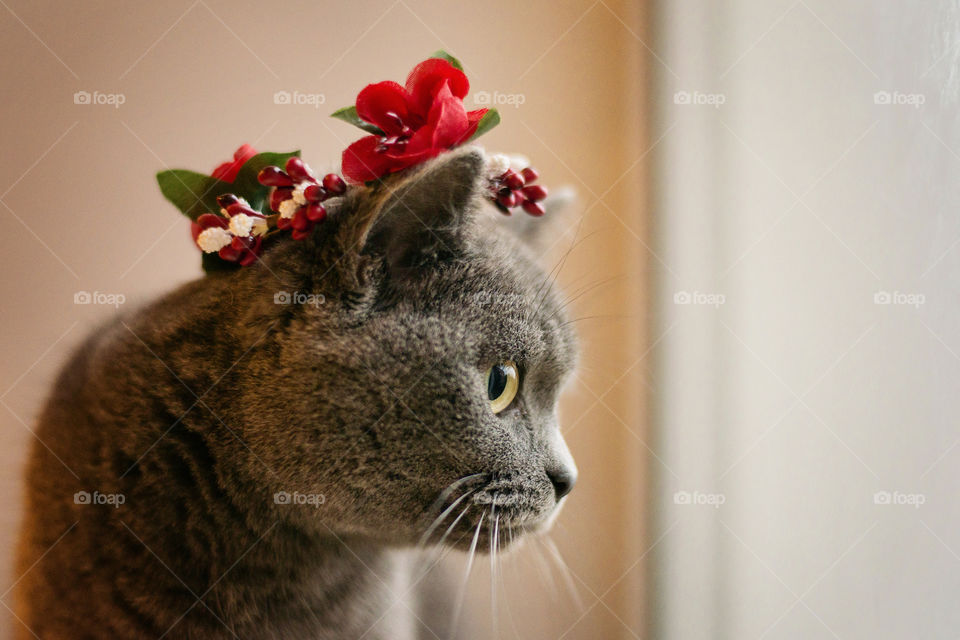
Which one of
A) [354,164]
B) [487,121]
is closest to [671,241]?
[487,121]

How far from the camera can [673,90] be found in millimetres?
1263

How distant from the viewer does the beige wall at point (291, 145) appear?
3.29 ft

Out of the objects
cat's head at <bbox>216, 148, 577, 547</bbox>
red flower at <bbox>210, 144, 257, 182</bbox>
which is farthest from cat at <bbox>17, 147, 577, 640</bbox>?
red flower at <bbox>210, 144, 257, 182</bbox>

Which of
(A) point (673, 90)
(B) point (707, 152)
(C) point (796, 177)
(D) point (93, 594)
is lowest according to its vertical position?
(D) point (93, 594)

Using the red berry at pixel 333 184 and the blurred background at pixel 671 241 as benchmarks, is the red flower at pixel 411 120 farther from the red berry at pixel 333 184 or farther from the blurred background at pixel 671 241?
the blurred background at pixel 671 241

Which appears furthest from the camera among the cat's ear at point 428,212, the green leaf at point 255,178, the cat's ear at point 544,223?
the cat's ear at point 544,223

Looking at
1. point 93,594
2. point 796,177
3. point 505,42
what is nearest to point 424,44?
point 505,42

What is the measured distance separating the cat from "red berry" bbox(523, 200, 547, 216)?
3.3 inches

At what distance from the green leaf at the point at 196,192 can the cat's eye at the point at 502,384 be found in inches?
13.8

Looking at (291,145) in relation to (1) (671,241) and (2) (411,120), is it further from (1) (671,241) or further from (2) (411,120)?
(1) (671,241)

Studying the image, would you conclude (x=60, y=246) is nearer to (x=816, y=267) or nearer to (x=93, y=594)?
(x=93, y=594)

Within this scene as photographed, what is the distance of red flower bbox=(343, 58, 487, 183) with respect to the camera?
690 millimetres

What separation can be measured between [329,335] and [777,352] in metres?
0.66

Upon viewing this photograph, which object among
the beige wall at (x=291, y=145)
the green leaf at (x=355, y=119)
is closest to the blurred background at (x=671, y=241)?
the beige wall at (x=291, y=145)
